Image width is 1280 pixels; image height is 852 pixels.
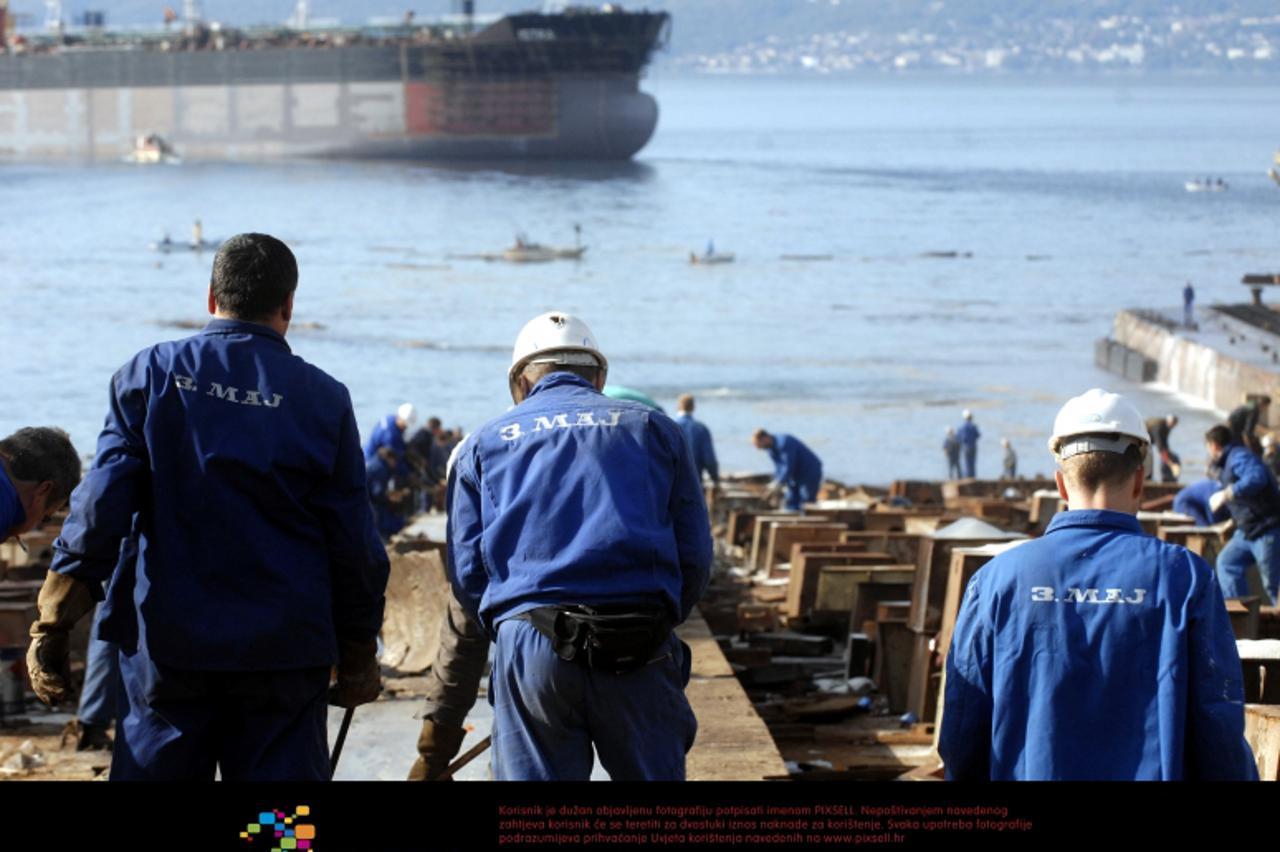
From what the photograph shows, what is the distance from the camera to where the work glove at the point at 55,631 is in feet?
13.1

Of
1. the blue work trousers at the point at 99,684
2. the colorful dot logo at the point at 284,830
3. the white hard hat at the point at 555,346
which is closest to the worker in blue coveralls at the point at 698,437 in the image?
the blue work trousers at the point at 99,684

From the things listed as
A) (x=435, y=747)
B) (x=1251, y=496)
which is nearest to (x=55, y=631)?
(x=435, y=747)

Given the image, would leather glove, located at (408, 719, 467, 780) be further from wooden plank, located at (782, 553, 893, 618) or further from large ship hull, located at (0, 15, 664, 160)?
large ship hull, located at (0, 15, 664, 160)

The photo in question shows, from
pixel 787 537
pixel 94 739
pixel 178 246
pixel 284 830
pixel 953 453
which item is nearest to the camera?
pixel 284 830

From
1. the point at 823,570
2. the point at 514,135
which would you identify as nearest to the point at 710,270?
the point at 514,135

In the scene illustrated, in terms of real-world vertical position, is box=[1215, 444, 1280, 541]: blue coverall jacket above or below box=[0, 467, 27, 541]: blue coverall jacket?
below

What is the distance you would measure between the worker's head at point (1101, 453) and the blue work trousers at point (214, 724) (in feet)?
5.22

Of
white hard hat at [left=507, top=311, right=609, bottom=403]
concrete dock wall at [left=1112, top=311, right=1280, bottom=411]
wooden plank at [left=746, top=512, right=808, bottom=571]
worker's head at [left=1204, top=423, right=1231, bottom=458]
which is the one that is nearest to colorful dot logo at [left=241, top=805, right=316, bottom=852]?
white hard hat at [left=507, top=311, right=609, bottom=403]

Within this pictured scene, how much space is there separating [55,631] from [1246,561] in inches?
353

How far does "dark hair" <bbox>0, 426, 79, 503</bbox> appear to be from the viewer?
444 centimetres

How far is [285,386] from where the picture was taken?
13.4ft

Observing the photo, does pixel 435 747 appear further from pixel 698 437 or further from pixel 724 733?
pixel 698 437

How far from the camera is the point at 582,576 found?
13.2 ft

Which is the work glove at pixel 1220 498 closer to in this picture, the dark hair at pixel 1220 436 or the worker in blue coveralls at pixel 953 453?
the dark hair at pixel 1220 436
